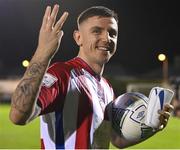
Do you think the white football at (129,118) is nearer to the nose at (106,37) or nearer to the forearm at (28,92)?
the nose at (106,37)

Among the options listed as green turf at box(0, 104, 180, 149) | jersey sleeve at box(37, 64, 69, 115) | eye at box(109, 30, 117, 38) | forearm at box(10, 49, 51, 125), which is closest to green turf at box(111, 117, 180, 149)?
green turf at box(0, 104, 180, 149)

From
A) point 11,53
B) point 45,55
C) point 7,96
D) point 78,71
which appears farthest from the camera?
point 7,96

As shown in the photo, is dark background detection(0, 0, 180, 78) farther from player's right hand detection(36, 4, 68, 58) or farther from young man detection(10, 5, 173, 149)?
player's right hand detection(36, 4, 68, 58)

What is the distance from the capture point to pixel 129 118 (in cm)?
158

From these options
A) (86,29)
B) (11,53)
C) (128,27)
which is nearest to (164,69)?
(11,53)

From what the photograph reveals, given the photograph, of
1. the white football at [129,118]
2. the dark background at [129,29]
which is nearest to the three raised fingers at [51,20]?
the white football at [129,118]

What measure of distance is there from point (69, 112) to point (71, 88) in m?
0.08

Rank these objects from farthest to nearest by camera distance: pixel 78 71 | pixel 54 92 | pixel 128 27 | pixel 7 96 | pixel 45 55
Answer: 1. pixel 7 96
2. pixel 128 27
3. pixel 78 71
4. pixel 54 92
5. pixel 45 55

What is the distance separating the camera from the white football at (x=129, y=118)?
61.7 inches

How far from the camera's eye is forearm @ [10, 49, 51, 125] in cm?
120

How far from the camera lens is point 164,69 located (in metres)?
16.7

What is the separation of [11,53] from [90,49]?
43.8 feet

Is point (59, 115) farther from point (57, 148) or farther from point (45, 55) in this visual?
point (45, 55)

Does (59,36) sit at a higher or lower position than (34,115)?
higher
